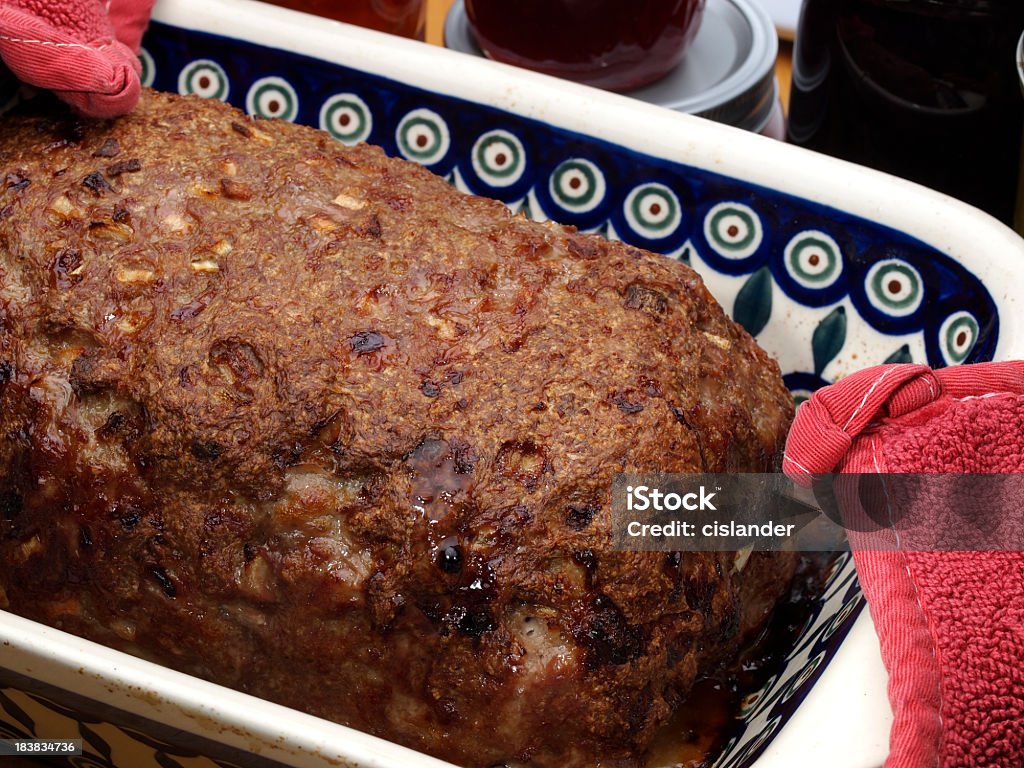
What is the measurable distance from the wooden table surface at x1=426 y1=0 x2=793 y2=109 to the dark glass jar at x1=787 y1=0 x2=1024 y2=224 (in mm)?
346

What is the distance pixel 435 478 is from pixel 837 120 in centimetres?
78

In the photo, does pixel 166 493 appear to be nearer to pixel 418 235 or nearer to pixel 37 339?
pixel 37 339

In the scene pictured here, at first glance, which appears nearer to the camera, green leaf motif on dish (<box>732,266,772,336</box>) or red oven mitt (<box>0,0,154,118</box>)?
red oven mitt (<box>0,0,154,118</box>)

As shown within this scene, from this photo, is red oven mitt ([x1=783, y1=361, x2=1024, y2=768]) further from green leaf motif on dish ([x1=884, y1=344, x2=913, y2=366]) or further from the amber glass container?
the amber glass container

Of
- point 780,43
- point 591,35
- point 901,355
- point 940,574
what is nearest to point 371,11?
point 591,35

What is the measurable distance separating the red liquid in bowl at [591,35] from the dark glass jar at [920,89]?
0.16m

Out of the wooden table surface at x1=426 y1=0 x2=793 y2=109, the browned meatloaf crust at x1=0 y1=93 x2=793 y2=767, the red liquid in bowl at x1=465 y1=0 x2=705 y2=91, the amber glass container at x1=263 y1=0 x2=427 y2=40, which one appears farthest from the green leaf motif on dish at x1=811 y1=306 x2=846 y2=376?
the amber glass container at x1=263 y1=0 x2=427 y2=40

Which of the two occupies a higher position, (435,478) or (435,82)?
(435,82)

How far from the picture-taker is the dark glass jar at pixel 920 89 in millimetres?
1368

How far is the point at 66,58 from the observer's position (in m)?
1.22

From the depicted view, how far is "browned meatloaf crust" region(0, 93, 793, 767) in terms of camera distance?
101 cm

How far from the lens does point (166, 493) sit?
106 centimetres

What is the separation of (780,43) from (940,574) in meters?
1.22

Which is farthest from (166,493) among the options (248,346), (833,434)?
(833,434)
